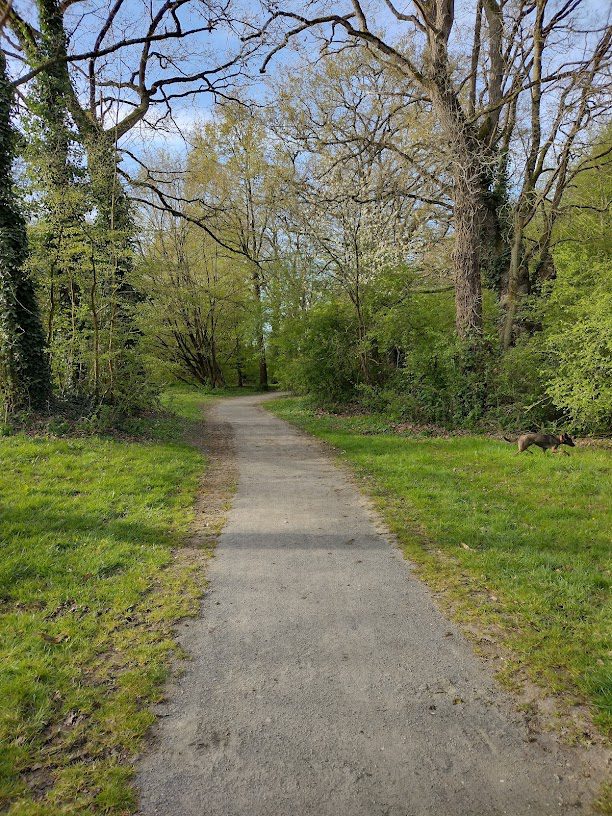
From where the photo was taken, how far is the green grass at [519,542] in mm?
Result: 2830

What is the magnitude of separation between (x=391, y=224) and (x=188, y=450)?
8.80 metres

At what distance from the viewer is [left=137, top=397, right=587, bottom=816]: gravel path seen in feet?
6.38

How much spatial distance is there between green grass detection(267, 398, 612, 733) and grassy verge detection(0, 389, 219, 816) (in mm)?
2091

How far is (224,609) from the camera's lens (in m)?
3.45

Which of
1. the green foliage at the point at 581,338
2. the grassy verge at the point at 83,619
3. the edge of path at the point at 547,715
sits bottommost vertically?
the edge of path at the point at 547,715

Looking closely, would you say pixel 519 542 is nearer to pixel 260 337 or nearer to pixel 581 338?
pixel 581 338

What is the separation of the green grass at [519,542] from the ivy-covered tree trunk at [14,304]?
6.35m

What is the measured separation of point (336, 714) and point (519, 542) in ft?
9.07

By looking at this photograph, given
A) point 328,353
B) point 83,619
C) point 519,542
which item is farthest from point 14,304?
point 519,542

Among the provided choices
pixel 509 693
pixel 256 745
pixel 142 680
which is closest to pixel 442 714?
pixel 509 693

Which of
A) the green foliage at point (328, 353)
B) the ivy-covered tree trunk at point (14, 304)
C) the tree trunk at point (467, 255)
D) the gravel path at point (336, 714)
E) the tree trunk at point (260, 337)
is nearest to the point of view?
the gravel path at point (336, 714)

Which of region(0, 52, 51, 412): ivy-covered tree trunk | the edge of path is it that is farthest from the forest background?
the edge of path

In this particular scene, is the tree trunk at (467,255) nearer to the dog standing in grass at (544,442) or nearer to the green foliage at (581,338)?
the green foliage at (581,338)

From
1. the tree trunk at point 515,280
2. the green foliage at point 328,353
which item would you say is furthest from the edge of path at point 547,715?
the green foliage at point 328,353
